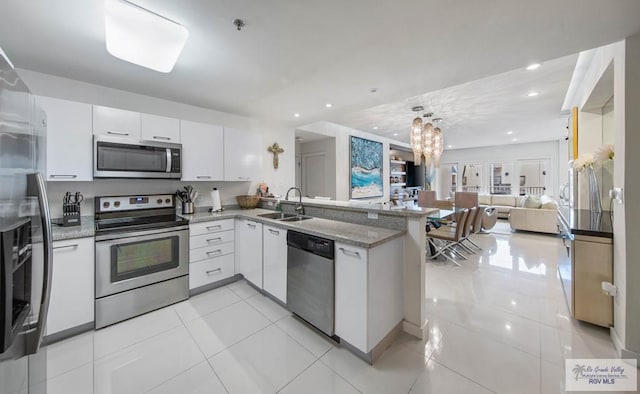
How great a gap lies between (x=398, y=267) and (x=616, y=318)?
1730 millimetres

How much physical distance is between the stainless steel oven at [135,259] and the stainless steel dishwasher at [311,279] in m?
1.29

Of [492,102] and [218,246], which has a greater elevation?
[492,102]

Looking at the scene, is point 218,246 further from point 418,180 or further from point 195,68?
point 418,180

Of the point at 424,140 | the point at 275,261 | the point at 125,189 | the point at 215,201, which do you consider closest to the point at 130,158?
the point at 125,189

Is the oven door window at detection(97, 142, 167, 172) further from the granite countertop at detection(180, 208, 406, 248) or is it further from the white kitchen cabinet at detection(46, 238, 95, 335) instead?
the granite countertop at detection(180, 208, 406, 248)

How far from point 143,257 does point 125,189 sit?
0.98 m

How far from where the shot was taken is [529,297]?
2650mm

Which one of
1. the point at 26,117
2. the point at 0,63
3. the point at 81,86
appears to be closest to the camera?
the point at 0,63

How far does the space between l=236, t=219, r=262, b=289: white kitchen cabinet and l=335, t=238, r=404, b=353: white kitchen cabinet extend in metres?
1.17

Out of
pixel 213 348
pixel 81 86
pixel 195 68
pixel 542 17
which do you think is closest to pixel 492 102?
pixel 542 17

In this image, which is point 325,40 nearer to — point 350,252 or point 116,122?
point 350,252

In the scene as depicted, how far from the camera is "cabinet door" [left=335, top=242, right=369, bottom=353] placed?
1.68 meters

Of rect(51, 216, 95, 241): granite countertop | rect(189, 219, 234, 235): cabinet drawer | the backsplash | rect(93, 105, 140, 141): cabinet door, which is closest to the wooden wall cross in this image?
the backsplash

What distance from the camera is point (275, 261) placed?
8.04 feet
